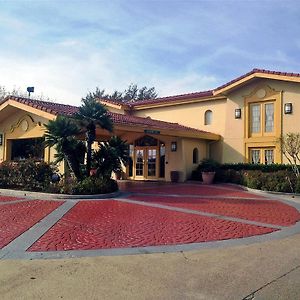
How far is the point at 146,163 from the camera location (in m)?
21.7

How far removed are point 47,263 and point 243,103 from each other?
17.4m

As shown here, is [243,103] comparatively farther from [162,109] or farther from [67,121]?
[67,121]

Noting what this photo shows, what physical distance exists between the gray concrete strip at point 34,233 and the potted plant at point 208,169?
1036 centimetres

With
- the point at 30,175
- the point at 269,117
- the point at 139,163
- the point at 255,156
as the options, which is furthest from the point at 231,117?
the point at 30,175

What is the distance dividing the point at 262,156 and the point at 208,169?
320 cm

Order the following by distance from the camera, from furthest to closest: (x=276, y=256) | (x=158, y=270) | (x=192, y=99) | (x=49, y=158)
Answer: (x=192, y=99) → (x=49, y=158) → (x=276, y=256) → (x=158, y=270)

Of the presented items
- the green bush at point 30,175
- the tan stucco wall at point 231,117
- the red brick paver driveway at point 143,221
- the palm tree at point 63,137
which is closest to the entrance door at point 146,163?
the tan stucco wall at point 231,117

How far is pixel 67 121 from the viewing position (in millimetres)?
12930

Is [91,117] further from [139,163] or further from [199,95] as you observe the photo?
[199,95]

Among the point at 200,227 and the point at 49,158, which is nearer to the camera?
the point at 200,227

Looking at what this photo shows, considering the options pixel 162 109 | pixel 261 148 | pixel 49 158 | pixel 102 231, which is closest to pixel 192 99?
pixel 162 109

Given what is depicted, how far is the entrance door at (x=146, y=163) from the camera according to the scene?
840 inches

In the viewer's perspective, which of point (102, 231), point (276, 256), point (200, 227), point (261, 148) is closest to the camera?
point (276, 256)

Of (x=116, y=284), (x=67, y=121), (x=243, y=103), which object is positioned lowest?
(x=116, y=284)
